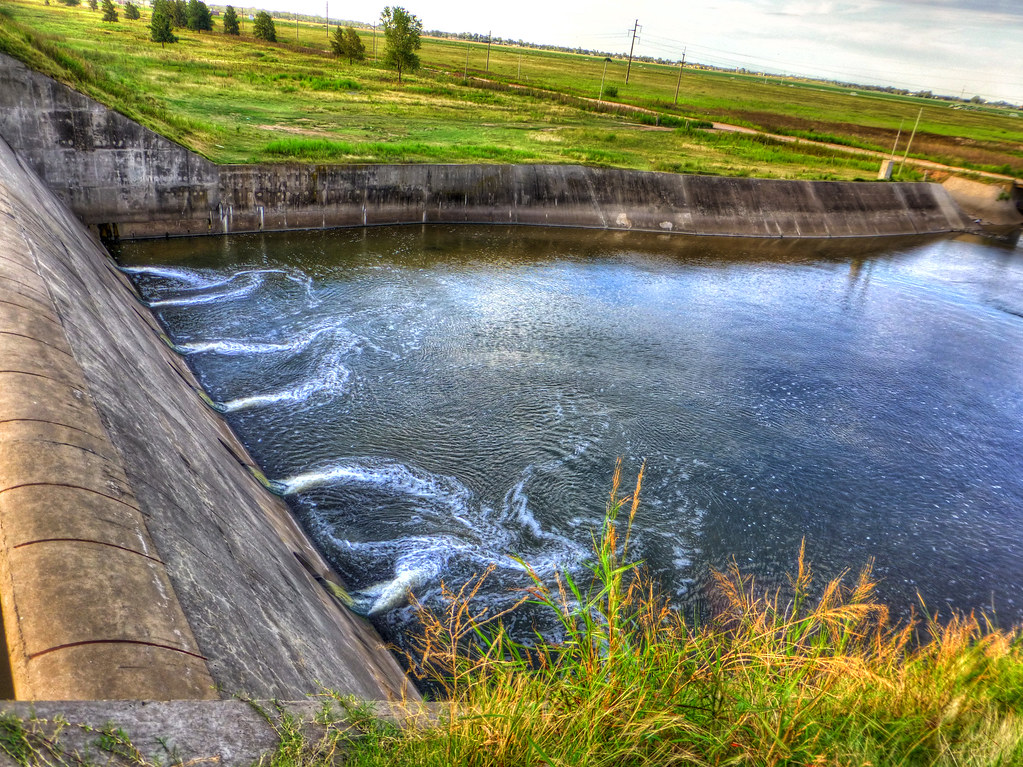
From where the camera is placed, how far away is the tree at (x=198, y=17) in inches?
3039

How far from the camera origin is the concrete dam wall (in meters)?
Answer: 18.6

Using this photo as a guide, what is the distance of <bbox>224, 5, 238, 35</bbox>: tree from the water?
244ft

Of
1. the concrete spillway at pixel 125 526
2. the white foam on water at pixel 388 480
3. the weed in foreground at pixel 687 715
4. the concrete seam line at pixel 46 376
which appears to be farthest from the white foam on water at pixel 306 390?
the weed in foreground at pixel 687 715

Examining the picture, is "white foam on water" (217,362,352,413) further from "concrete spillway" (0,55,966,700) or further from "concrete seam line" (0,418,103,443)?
"concrete seam line" (0,418,103,443)

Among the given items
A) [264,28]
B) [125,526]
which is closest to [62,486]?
[125,526]

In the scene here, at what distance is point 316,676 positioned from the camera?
16.3 feet

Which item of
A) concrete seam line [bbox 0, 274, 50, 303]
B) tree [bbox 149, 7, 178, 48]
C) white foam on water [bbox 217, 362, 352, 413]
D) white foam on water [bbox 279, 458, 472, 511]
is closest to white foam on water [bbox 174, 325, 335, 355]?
white foam on water [bbox 217, 362, 352, 413]

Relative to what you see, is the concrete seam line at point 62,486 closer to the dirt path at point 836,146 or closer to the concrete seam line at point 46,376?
the concrete seam line at point 46,376

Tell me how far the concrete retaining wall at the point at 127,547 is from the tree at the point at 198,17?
3365 inches

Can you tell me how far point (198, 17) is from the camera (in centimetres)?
7781

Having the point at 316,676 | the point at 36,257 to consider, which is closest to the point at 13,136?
the point at 36,257

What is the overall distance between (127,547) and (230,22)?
94007 mm

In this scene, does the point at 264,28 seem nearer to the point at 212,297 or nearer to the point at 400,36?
the point at 400,36

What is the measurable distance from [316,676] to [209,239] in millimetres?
19486
